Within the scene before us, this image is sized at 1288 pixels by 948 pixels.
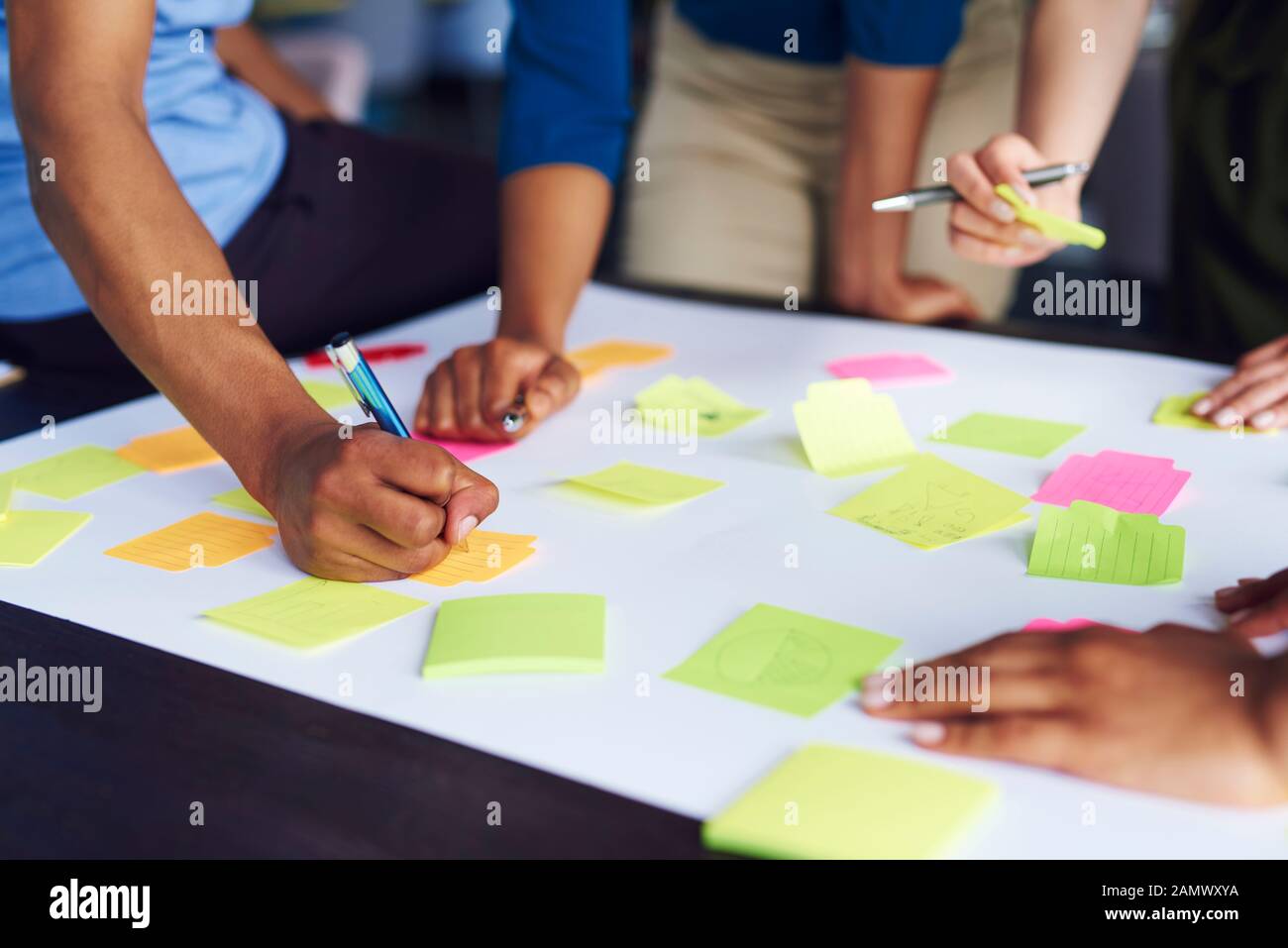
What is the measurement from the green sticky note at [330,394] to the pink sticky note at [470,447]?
13cm

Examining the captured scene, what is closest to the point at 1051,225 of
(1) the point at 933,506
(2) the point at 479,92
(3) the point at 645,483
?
(1) the point at 933,506

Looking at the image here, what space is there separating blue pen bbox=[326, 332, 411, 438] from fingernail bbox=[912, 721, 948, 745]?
1.40ft

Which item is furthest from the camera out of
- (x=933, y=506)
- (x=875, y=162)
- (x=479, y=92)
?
(x=479, y=92)

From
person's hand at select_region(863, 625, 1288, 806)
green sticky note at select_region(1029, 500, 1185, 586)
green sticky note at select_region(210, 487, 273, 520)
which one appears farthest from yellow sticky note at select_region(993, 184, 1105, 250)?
green sticky note at select_region(210, 487, 273, 520)

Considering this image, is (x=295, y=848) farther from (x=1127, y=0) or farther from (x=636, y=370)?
(x=1127, y=0)

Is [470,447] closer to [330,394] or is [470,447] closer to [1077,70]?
[330,394]

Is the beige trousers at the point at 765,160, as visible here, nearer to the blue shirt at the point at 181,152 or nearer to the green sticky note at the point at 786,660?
→ the blue shirt at the point at 181,152

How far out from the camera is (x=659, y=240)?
73.9 inches

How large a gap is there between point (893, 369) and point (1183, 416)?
0.91 feet

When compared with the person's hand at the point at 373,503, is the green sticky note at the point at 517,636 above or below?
below

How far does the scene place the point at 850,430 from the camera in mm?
1028

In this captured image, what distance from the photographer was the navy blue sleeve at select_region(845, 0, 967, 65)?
1.49m

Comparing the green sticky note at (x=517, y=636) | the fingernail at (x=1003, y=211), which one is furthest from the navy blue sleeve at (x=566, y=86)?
the green sticky note at (x=517, y=636)

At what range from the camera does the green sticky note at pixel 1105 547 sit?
78cm
